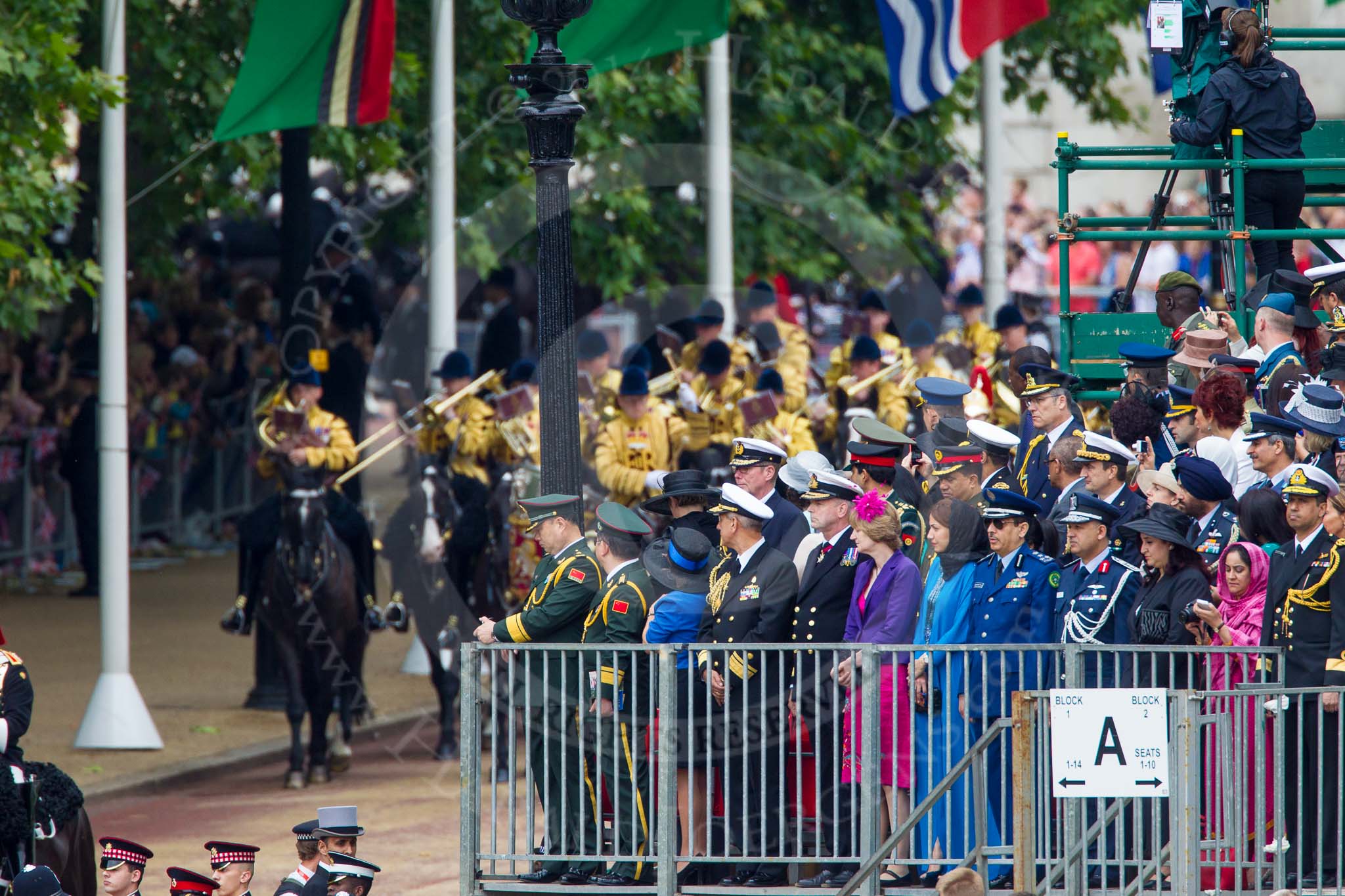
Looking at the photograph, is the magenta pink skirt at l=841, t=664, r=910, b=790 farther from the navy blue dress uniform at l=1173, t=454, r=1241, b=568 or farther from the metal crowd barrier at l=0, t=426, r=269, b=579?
the metal crowd barrier at l=0, t=426, r=269, b=579

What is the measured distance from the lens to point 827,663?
9.98m

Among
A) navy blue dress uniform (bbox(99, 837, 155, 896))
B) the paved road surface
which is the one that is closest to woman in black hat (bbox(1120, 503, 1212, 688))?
navy blue dress uniform (bbox(99, 837, 155, 896))

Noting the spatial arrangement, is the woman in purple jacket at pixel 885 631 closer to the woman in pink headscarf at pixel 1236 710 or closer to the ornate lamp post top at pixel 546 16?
the woman in pink headscarf at pixel 1236 710

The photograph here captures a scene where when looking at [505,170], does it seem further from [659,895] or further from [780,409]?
[659,895]

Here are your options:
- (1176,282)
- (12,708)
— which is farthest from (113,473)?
(1176,282)

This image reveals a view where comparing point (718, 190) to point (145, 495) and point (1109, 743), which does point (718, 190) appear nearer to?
point (145, 495)

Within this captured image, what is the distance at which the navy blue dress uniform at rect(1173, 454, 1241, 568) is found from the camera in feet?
33.3

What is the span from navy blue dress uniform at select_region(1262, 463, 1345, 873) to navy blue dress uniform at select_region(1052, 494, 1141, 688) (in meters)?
0.73

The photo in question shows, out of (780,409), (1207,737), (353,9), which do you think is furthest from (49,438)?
(1207,737)

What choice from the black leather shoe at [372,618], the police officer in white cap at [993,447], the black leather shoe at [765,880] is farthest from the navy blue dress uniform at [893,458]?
the black leather shoe at [372,618]

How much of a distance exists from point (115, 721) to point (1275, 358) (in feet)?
29.6

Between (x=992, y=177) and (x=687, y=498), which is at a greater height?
(x=992, y=177)

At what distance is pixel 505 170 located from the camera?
23312 millimetres

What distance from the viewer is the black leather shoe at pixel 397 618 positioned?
1733 centimetres
